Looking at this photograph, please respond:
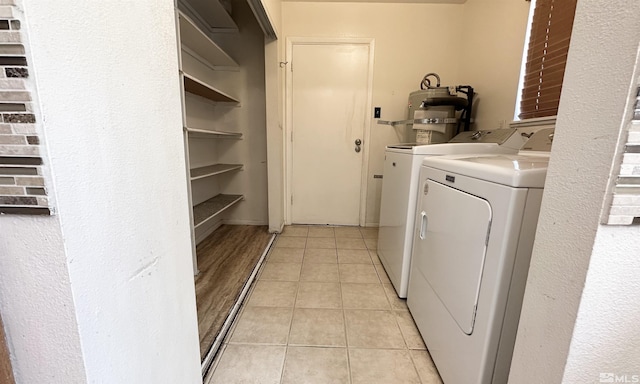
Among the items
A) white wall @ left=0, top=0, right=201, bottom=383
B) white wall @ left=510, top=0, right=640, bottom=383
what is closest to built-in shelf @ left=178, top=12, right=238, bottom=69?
white wall @ left=0, top=0, right=201, bottom=383

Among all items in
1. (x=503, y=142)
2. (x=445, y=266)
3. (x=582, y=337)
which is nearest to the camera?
(x=582, y=337)

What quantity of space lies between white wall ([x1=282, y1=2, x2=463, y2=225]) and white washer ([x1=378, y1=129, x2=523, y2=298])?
1109mm

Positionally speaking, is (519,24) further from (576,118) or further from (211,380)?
(211,380)

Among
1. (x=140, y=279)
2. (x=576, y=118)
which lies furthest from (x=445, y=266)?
(x=140, y=279)

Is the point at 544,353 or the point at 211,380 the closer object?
the point at 544,353

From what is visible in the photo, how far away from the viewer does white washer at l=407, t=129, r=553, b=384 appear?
30.7 inches

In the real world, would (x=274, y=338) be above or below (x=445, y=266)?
below

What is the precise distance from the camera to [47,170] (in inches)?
15.6

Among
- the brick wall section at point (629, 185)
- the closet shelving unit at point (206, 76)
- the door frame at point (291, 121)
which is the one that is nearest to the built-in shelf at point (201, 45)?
the closet shelving unit at point (206, 76)

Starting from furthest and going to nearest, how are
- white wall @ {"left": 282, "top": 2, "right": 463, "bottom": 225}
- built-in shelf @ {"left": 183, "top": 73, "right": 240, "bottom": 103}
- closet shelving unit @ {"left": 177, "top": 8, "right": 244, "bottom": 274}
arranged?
white wall @ {"left": 282, "top": 2, "right": 463, "bottom": 225} → closet shelving unit @ {"left": 177, "top": 8, "right": 244, "bottom": 274} → built-in shelf @ {"left": 183, "top": 73, "right": 240, "bottom": 103}

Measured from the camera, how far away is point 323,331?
1.40 metres

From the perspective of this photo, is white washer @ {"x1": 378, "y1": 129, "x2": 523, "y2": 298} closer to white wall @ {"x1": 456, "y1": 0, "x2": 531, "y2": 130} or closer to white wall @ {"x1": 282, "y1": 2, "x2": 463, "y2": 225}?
white wall @ {"x1": 456, "y1": 0, "x2": 531, "y2": 130}

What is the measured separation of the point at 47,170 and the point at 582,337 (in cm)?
99

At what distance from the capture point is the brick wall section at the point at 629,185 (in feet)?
1.42
